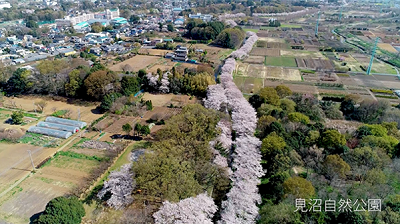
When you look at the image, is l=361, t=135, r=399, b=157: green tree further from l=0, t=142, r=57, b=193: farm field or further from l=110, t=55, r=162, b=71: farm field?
l=110, t=55, r=162, b=71: farm field

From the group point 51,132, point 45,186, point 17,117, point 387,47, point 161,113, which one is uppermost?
point 387,47

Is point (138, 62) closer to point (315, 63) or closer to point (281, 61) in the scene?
point (281, 61)

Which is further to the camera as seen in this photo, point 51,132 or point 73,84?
point 73,84

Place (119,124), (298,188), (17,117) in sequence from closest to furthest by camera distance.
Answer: (298,188)
(17,117)
(119,124)

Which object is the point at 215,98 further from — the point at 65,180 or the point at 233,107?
the point at 65,180

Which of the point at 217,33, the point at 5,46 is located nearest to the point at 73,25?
the point at 5,46

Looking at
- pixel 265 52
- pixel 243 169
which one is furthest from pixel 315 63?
pixel 243 169

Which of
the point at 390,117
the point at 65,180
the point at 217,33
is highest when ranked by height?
the point at 217,33
